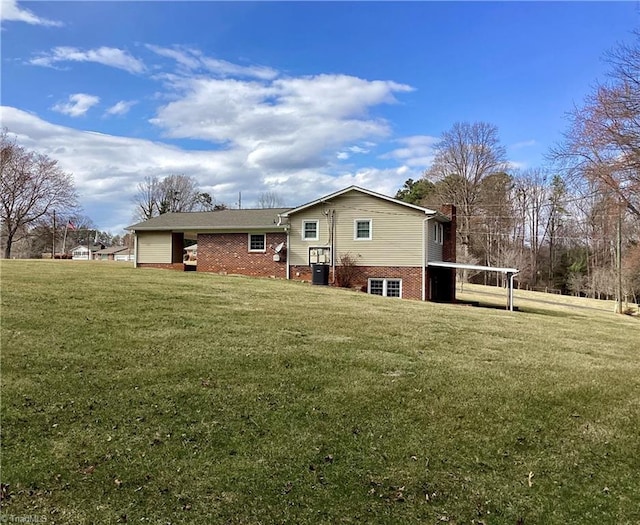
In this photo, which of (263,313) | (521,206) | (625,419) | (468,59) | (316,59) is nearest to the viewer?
(625,419)

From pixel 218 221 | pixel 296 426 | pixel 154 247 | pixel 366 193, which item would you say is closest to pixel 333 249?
pixel 366 193

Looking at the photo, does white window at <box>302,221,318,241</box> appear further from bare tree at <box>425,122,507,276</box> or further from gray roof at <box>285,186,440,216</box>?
bare tree at <box>425,122,507,276</box>

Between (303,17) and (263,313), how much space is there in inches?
353

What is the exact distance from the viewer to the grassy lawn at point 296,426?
3596 mm

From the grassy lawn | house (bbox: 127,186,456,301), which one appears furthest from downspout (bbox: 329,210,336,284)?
the grassy lawn

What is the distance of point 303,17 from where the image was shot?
44.6 feet

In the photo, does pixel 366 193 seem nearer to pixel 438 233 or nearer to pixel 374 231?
pixel 374 231

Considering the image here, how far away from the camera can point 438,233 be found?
24.1 meters

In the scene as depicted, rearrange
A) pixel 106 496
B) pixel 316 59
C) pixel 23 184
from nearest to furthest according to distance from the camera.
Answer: pixel 106 496 < pixel 316 59 < pixel 23 184

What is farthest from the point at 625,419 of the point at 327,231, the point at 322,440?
the point at 327,231

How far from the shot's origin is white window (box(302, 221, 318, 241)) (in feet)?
74.9

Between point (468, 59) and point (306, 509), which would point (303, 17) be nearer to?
point (468, 59)

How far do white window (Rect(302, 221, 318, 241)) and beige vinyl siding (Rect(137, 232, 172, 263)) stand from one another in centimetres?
810

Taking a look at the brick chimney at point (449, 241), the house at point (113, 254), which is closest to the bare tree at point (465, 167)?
the brick chimney at point (449, 241)
